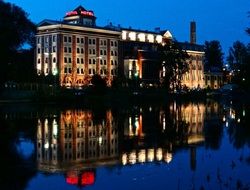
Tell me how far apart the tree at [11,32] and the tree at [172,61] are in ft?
124

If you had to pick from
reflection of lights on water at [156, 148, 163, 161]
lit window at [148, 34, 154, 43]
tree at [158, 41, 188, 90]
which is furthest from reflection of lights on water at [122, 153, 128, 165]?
lit window at [148, 34, 154, 43]

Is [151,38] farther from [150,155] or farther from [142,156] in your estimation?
[142,156]

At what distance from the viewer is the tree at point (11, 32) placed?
98.4 m

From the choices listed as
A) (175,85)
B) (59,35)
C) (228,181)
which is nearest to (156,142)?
(228,181)

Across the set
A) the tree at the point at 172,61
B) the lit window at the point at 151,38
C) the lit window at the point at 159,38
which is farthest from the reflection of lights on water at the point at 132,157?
the lit window at the point at 159,38

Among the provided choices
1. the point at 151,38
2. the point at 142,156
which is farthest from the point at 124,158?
the point at 151,38

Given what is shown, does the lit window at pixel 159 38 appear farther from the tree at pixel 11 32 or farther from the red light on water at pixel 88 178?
the red light on water at pixel 88 178

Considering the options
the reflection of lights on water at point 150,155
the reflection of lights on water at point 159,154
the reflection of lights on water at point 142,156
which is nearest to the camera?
the reflection of lights on water at point 142,156

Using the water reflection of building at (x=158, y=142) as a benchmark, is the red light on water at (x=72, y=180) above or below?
below

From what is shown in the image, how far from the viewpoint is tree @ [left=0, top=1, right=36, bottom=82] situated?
9838 cm

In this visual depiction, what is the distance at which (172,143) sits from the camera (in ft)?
102

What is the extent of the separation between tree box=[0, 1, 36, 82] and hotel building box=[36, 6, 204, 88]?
478cm

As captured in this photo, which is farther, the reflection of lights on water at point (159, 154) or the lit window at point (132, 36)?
the lit window at point (132, 36)

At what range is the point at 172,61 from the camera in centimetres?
13912
